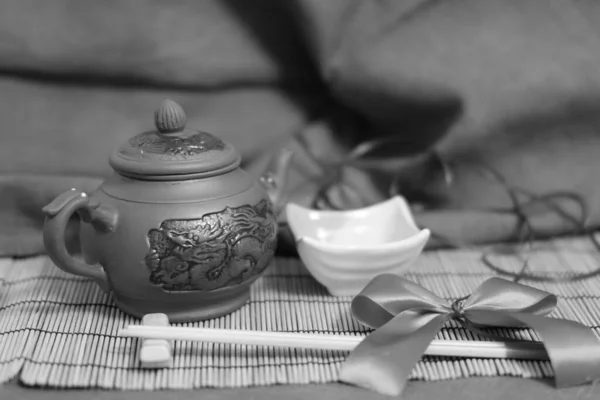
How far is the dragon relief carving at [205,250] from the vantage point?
30.9 inches

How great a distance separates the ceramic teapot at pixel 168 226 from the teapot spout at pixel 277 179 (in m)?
0.10

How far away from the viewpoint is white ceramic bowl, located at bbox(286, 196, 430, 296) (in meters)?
0.89

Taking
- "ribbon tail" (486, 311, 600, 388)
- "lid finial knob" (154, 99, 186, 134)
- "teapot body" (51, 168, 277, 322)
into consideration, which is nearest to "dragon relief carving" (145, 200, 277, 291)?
"teapot body" (51, 168, 277, 322)

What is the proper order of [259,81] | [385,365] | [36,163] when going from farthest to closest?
[259,81]
[36,163]
[385,365]

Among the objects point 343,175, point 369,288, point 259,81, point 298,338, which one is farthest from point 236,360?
point 259,81

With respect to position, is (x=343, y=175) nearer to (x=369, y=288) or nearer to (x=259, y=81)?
(x=259, y=81)

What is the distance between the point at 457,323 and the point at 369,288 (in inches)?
4.7

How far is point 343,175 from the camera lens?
1181 millimetres

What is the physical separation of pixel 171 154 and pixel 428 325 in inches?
13.6

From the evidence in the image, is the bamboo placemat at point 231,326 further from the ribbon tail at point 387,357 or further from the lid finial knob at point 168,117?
the lid finial knob at point 168,117

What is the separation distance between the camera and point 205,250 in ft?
2.59

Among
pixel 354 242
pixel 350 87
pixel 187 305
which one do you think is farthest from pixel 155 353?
pixel 350 87

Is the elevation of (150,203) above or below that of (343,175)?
above

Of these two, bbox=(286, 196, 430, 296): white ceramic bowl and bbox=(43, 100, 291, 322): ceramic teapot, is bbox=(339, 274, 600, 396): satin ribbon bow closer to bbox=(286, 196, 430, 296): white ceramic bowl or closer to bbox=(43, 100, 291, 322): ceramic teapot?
bbox=(286, 196, 430, 296): white ceramic bowl
